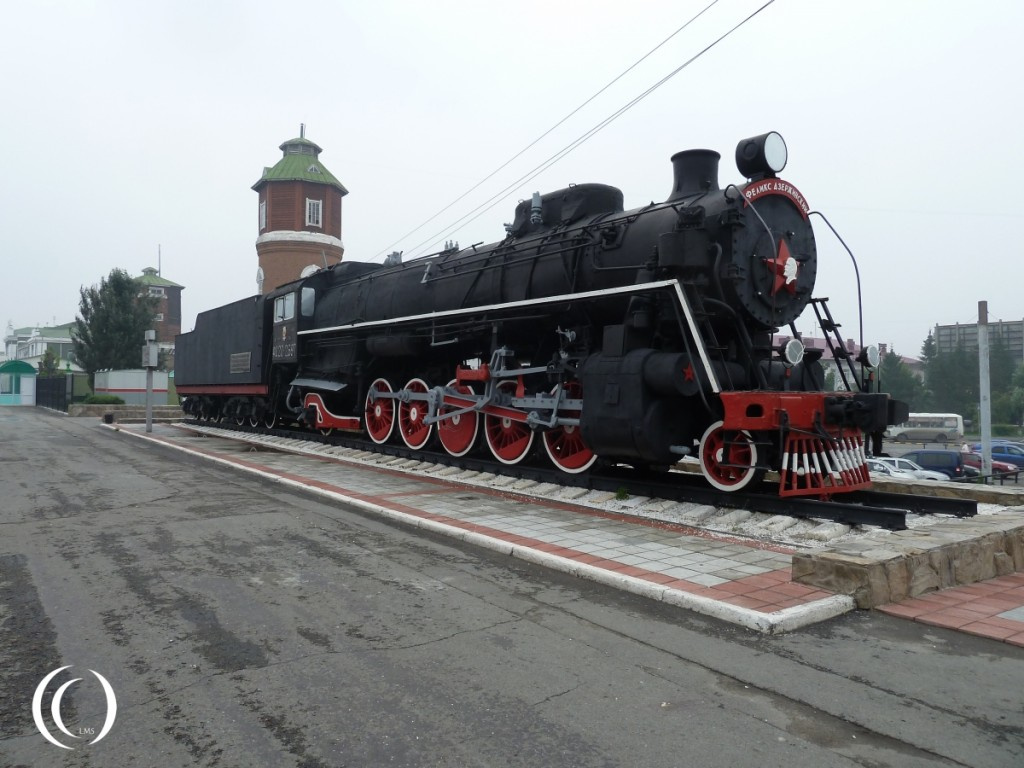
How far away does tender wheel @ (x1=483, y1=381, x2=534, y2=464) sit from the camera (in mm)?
9695

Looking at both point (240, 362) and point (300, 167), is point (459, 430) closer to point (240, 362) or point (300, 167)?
point (240, 362)

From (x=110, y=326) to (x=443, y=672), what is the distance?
47.3 m

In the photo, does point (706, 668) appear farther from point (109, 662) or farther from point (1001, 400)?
point (1001, 400)

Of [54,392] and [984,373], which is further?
[54,392]

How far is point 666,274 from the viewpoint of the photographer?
24.2 ft

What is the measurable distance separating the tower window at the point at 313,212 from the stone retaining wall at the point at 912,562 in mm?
41201

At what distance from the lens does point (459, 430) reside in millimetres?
10867

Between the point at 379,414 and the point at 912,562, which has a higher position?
the point at 379,414

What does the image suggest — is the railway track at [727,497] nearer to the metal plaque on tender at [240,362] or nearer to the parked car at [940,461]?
the metal plaque on tender at [240,362]

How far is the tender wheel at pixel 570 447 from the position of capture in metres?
8.76

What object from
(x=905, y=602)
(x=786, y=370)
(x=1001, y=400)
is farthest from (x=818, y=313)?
(x=1001, y=400)

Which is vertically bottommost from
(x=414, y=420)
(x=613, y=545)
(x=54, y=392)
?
(x=613, y=545)

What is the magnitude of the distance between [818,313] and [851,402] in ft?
5.09

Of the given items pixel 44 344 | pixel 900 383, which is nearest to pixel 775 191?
pixel 900 383
